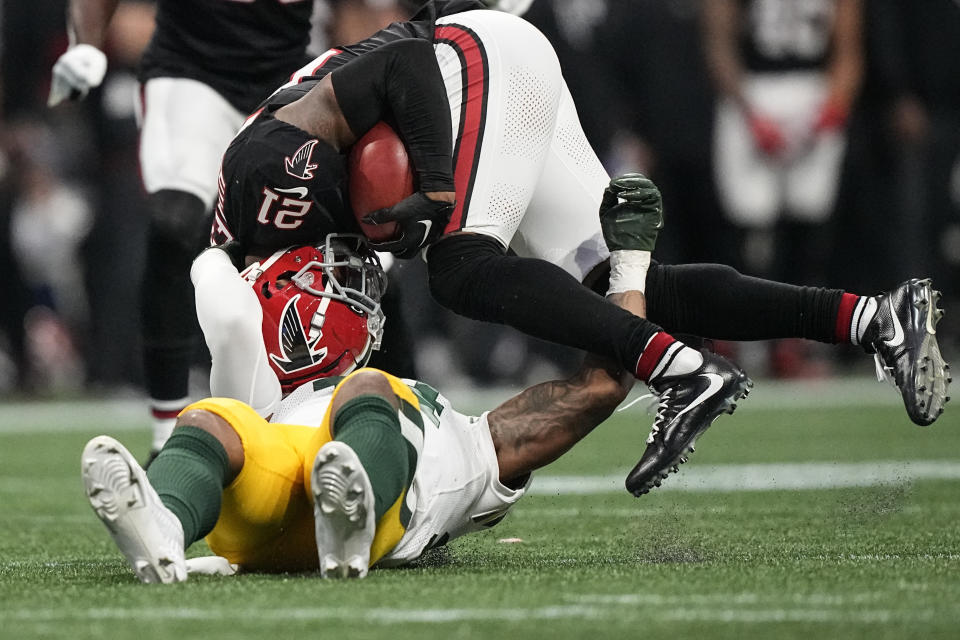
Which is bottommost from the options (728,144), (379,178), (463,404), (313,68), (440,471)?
(463,404)

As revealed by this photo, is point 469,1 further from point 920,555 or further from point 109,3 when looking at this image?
point 920,555

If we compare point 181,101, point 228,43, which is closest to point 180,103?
point 181,101

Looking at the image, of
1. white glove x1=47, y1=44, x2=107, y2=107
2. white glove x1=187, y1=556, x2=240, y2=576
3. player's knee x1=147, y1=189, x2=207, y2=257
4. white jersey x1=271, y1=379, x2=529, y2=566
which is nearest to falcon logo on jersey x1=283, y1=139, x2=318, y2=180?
white jersey x1=271, y1=379, x2=529, y2=566

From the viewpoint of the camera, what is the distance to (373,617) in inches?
91.4

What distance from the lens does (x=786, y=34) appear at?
8047mm

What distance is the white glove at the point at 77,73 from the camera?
4.36 m

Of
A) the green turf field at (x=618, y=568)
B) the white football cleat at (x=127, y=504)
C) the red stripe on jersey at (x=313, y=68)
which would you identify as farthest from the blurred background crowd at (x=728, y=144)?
the white football cleat at (x=127, y=504)

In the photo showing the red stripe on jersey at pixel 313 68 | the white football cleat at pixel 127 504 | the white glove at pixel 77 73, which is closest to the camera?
the white football cleat at pixel 127 504

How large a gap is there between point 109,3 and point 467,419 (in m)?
2.15

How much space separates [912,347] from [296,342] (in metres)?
1.25

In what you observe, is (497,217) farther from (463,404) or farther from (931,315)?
(463,404)

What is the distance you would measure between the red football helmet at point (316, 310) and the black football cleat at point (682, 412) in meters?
0.62

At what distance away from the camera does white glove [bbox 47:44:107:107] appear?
4355 mm

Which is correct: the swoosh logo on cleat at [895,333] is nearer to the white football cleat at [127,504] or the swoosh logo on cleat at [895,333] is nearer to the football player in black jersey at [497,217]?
the football player in black jersey at [497,217]
